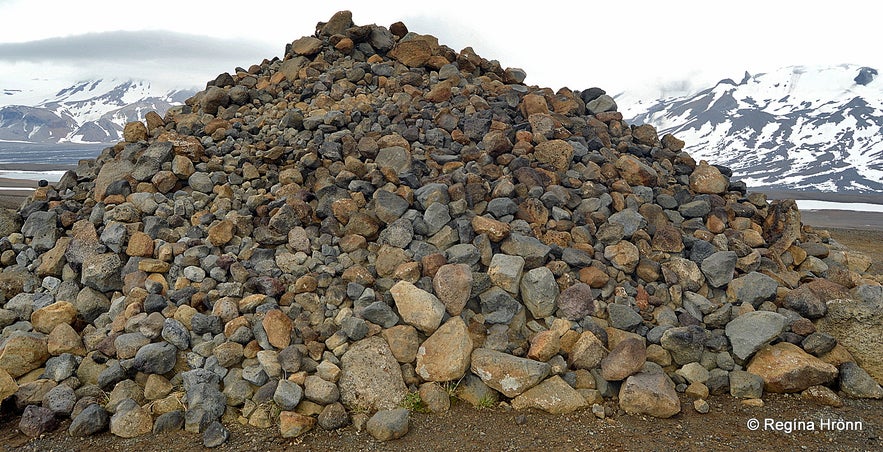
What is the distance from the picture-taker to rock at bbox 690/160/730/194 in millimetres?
9157

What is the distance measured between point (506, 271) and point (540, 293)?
1.73 ft

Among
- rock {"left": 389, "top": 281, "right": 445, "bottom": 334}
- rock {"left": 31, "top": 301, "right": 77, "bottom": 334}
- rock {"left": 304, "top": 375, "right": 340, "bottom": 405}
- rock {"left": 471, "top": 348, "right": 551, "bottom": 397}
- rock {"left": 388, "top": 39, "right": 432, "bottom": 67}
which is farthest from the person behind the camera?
rock {"left": 388, "top": 39, "right": 432, "bottom": 67}

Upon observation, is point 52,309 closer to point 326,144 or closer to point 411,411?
point 326,144

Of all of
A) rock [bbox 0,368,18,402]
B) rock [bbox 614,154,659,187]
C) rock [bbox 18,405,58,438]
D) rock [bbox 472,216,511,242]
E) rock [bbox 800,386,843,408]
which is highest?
rock [bbox 614,154,659,187]

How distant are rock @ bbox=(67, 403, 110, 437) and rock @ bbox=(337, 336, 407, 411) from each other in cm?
250

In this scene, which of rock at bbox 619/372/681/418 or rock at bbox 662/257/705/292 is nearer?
rock at bbox 619/372/681/418

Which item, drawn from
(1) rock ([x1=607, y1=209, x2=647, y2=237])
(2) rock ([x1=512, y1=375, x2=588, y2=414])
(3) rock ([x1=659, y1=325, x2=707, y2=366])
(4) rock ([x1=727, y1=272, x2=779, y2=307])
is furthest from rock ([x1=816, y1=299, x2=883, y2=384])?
(2) rock ([x1=512, y1=375, x2=588, y2=414])

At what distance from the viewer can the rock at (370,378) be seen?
18.1ft

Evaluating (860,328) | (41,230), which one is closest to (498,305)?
(860,328)

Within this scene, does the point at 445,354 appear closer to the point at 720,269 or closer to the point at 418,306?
the point at 418,306

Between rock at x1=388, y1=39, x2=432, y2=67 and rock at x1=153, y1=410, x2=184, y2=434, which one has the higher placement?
rock at x1=388, y1=39, x2=432, y2=67

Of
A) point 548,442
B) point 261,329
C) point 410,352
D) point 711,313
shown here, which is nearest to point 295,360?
point 261,329

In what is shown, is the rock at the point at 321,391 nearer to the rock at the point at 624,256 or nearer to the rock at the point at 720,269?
the rock at the point at 624,256

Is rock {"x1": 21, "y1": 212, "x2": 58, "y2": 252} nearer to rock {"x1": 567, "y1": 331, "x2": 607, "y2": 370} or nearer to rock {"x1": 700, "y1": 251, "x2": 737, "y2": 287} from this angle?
rock {"x1": 567, "y1": 331, "x2": 607, "y2": 370}
